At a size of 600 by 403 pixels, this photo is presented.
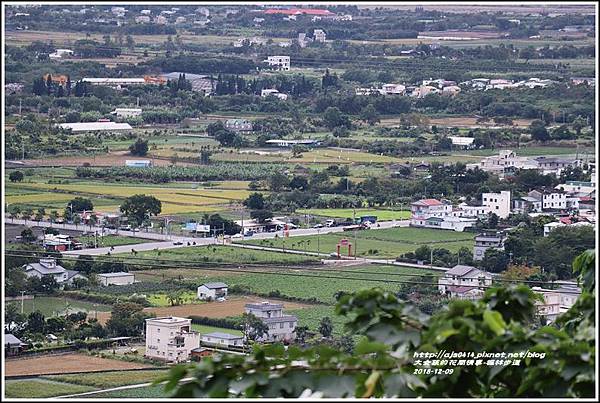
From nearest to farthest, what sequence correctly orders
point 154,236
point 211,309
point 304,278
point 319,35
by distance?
point 211,309, point 304,278, point 154,236, point 319,35

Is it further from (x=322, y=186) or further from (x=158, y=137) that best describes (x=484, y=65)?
(x=322, y=186)

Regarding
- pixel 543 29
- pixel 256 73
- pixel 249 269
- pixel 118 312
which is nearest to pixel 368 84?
pixel 256 73

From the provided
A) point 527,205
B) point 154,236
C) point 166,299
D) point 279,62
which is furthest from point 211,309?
point 279,62

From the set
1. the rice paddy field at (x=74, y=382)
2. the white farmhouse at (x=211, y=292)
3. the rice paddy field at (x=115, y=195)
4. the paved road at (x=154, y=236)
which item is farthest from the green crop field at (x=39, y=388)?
the rice paddy field at (x=115, y=195)

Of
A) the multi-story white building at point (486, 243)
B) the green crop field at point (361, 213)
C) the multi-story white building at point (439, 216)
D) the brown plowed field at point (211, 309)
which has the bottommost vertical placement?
the green crop field at point (361, 213)

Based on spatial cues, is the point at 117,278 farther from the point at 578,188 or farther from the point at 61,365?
the point at 578,188

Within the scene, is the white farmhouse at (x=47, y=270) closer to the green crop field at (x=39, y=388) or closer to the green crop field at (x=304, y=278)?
the green crop field at (x=304, y=278)
